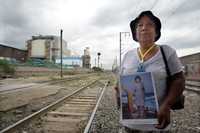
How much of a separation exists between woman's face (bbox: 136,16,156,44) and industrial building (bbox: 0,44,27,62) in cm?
5914

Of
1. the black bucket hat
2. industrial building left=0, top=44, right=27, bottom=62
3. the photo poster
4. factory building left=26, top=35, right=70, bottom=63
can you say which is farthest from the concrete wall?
factory building left=26, top=35, right=70, bottom=63

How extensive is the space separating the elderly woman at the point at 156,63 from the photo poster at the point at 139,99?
0.06 m

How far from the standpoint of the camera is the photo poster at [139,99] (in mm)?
2055

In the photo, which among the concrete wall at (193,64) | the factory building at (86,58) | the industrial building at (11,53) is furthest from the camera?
the factory building at (86,58)

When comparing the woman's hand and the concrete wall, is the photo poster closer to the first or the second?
the woman's hand

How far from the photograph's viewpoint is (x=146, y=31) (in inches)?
89.4

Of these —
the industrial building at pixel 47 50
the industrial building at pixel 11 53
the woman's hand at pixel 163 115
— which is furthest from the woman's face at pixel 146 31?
the industrial building at pixel 47 50

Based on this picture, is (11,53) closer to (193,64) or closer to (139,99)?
(193,64)

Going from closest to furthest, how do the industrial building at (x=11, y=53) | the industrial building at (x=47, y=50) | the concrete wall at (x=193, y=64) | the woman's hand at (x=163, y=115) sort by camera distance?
the woman's hand at (x=163, y=115) < the concrete wall at (x=193, y=64) < the industrial building at (x=11, y=53) < the industrial building at (x=47, y=50)

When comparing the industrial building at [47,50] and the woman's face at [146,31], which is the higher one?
the industrial building at [47,50]

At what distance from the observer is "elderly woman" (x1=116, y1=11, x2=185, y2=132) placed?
2.02 meters

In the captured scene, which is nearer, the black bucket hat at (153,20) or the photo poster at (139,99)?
the photo poster at (139,99)

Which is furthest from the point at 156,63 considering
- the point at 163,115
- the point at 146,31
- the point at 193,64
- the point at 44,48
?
the point at 44,48

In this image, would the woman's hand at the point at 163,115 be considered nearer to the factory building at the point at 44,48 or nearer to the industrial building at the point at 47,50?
the industrial building at the point at 47,50
